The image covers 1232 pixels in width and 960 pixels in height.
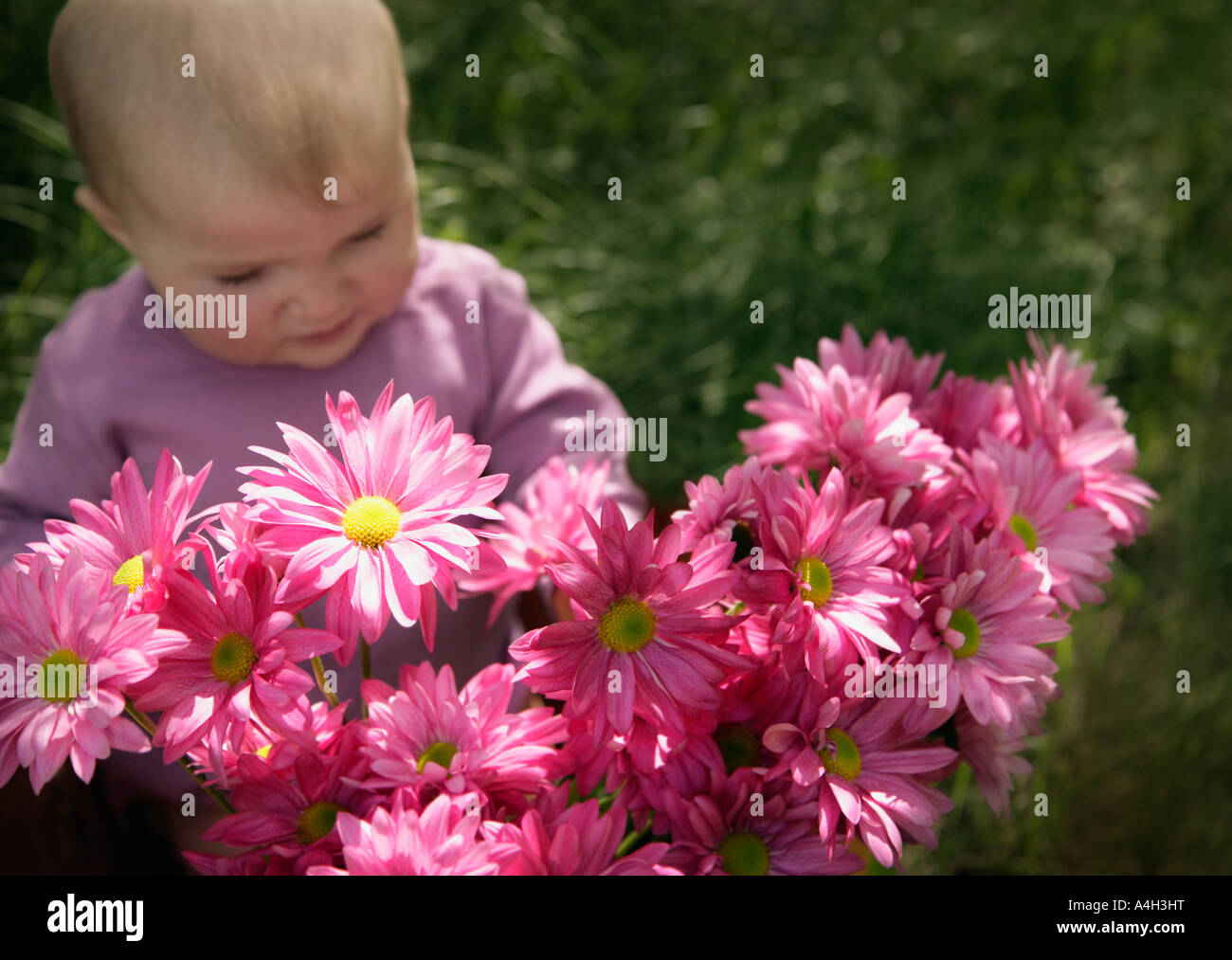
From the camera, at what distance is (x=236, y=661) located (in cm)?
52

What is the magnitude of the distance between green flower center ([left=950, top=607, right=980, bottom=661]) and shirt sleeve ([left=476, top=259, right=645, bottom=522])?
37 cm

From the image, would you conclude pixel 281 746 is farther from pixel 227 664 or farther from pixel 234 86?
pixel 234 86

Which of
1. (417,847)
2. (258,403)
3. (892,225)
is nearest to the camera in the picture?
(417,847)

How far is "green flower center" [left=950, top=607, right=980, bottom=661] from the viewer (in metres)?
0.57

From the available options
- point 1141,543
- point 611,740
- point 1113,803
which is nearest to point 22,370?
point 611,740

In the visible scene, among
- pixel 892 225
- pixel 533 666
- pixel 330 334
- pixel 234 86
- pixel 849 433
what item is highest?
pixel 892 225

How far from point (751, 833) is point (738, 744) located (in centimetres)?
5

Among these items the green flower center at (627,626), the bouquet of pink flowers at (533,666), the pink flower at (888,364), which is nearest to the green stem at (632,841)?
the bouquet of pink flowers at (533,666)

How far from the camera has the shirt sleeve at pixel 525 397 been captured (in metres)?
0.93

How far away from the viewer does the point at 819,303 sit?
1.34m

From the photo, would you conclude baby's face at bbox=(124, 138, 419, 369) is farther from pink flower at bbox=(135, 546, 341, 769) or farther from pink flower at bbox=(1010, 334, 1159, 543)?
pink flower at bbox=(1010, 334, 1159, 543)

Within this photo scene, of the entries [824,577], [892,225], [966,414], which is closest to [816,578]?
[824,577]
